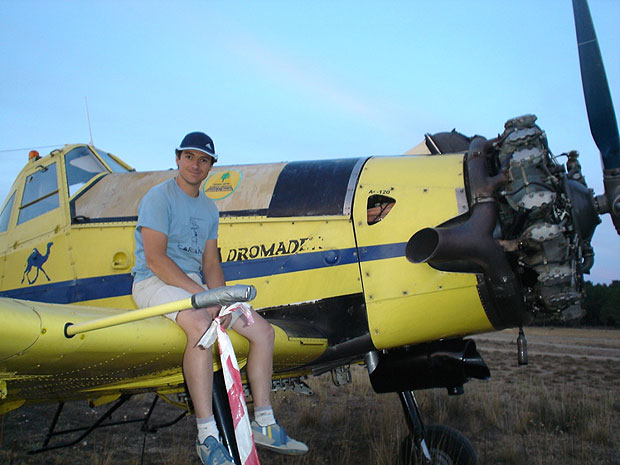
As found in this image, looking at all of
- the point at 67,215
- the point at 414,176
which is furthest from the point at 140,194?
the point at 414,176

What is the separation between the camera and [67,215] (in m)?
3.82

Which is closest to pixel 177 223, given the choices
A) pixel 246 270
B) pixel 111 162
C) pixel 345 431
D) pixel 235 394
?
pixel 246 270

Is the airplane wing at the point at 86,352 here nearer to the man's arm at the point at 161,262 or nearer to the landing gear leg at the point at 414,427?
the man's arm at the point at 161,262

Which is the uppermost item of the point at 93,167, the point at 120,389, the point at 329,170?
the point at 93,167

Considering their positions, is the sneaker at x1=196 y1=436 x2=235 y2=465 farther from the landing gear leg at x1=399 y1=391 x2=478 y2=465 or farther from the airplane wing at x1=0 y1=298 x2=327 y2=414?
the landing gear leg at x1=399 y1=391 x2=478 y2=465

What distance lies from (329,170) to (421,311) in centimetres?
121

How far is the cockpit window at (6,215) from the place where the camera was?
4.47 meters

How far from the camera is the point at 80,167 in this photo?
4223 mm

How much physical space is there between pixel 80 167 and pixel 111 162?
0.33 metres

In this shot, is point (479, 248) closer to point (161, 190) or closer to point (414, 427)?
point (161, 190)

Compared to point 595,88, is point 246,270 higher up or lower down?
lower down

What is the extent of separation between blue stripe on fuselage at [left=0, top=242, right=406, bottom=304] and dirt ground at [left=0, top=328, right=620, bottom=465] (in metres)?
1.14

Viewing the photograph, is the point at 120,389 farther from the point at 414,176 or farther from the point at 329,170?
the point at 414,176

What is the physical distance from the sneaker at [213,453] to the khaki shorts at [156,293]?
24.3 inches
